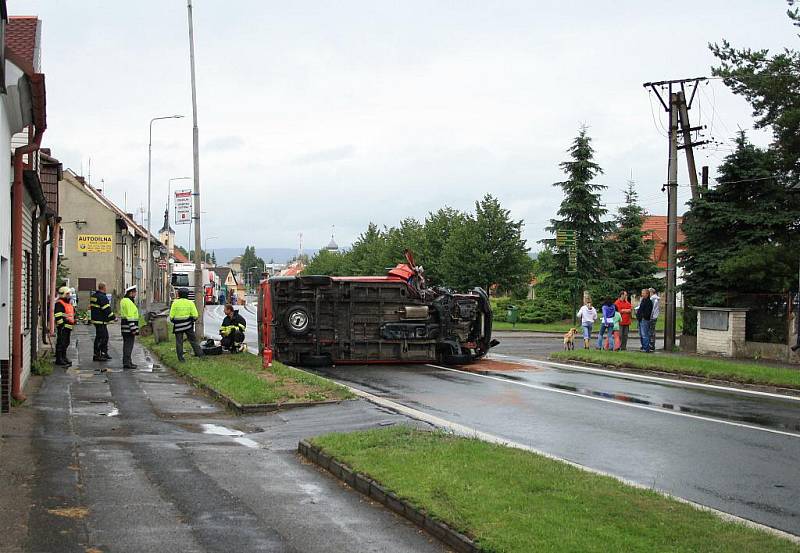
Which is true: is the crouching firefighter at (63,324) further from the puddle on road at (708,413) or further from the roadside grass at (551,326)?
the roadside grass at (551,326)

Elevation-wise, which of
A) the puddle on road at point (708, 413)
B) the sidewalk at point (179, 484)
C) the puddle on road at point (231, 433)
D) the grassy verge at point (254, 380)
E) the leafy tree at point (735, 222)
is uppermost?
the leafy tree at point (735, 222)

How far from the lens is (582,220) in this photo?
48594mm

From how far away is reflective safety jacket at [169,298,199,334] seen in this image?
19.6 m

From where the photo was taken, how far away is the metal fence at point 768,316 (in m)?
22.8

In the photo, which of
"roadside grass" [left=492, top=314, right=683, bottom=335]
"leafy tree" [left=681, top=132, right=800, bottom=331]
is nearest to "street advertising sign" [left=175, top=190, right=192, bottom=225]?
"leafy tree" [left=681, top=132, right=800, bottom=331]

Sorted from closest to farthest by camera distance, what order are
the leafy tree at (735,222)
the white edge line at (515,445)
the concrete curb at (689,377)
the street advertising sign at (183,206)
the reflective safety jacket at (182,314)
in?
the white edge line at (515,445) < the concrete curb at (689,377) < the reflective safety jacket at (182,314) < the leafy tree at (735,222) < the street advertising sign at (183,206)

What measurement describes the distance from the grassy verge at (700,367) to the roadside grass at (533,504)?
9.71 m

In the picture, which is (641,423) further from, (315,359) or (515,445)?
(315,359)

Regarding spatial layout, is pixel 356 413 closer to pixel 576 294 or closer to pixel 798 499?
pixel 798 499

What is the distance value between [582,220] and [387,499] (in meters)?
42.5

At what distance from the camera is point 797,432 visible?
1152cm

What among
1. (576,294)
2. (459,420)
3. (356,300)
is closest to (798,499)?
(459,420)

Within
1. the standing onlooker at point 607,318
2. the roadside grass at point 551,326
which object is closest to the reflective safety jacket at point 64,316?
the standing onlooker at point 607,318

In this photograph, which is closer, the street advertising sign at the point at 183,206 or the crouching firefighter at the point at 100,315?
the crouching firefighter at the point at 100,315
